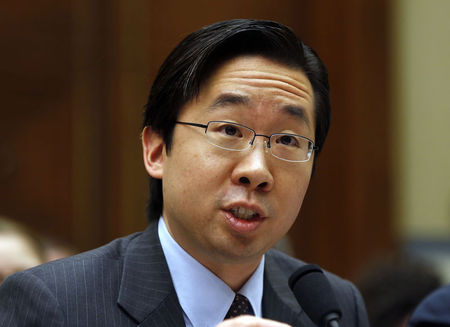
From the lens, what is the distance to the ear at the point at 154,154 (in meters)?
1.90

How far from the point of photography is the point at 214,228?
1720mm

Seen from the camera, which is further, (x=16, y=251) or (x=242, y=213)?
(x=16, y=251)

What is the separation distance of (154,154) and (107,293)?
1.31 feet

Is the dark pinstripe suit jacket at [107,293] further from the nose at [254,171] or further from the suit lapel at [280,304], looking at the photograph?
the nose at [254,171]

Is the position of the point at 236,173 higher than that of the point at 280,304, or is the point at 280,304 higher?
the point at 236,173

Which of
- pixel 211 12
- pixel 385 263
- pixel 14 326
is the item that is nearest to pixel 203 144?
pixel 14 326

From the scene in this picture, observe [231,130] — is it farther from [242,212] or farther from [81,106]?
[81,106]

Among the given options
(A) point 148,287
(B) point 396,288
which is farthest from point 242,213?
(B) point 396,288

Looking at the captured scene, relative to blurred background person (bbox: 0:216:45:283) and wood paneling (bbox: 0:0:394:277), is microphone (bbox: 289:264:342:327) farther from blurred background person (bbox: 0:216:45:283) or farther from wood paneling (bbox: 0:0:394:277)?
wood paneling (bbox: 0:0:394:277)

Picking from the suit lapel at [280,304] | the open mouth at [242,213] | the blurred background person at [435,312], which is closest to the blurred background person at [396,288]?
the suit lapel at [280,304]

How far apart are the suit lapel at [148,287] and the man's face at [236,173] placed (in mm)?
94

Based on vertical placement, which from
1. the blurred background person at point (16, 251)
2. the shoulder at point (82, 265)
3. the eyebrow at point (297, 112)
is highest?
the eyebrow at point (297, 112)

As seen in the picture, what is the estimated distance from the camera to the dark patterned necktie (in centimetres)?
183

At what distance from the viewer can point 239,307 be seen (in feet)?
6.09
